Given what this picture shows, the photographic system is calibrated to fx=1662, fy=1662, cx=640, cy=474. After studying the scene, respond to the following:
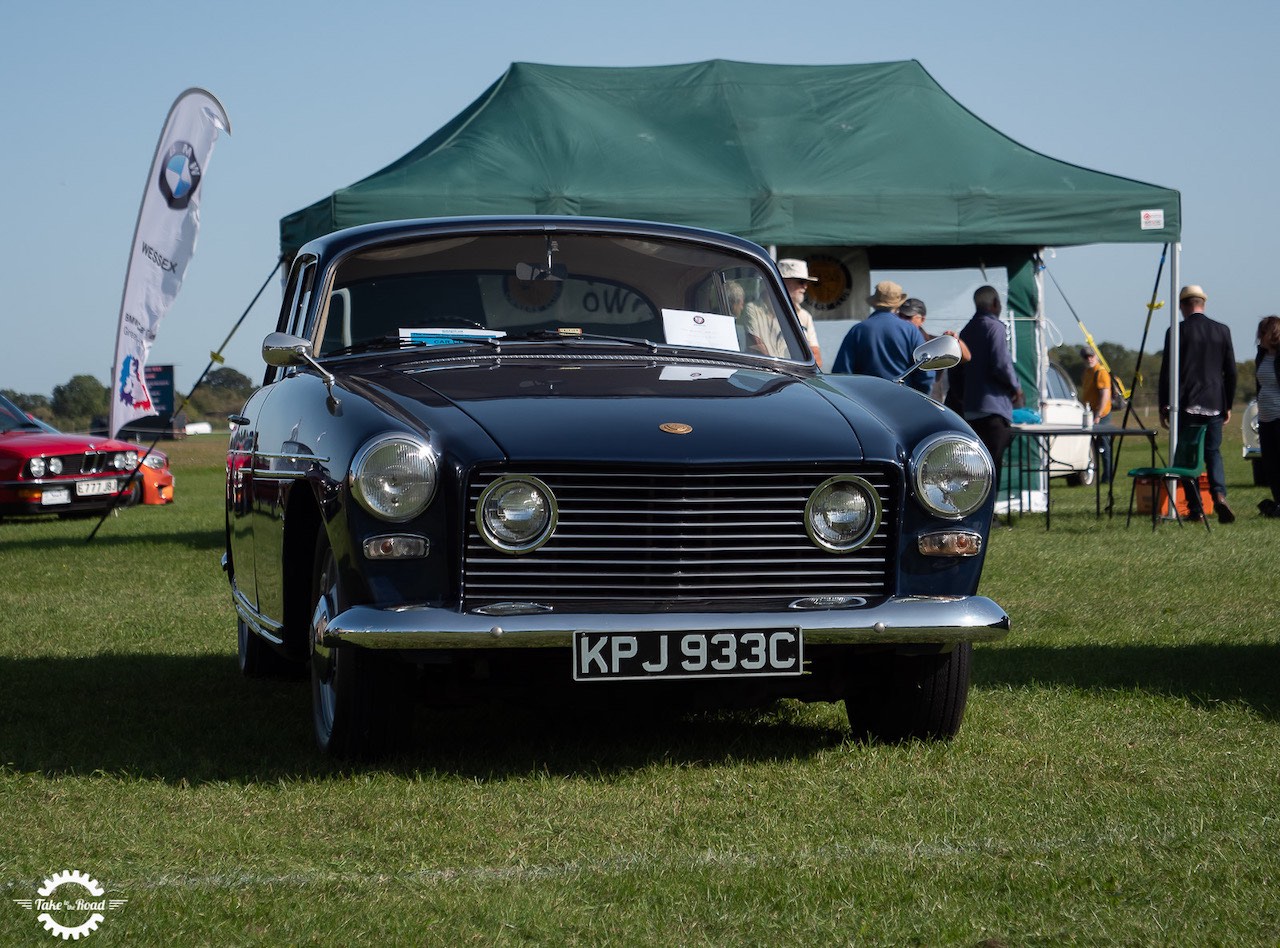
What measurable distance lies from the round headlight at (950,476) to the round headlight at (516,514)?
3.36 feet

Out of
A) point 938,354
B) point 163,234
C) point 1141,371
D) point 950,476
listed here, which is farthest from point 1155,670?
point 1141,371

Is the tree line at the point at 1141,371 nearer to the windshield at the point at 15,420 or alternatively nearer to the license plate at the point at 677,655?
the windshield at the point at 15,420

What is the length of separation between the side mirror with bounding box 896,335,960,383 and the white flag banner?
9.51 metres

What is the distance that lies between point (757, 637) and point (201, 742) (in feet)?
6.28

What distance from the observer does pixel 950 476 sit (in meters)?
4.58

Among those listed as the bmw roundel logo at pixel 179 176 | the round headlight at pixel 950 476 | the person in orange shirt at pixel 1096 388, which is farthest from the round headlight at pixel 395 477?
the person in orange shirt at pixel 1096 388

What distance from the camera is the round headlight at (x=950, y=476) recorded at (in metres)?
4.55

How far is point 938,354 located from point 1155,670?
1.72 m

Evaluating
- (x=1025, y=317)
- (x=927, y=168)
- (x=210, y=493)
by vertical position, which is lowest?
(x=210, y=493)

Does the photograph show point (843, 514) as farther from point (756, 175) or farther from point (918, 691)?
point (756, 175)

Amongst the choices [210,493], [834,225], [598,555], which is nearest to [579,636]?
[598,555]

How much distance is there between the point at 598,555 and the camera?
172 inches

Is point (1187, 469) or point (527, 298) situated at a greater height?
point (527, 298)

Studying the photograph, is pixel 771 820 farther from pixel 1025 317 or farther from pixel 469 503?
pixel 1025 317
